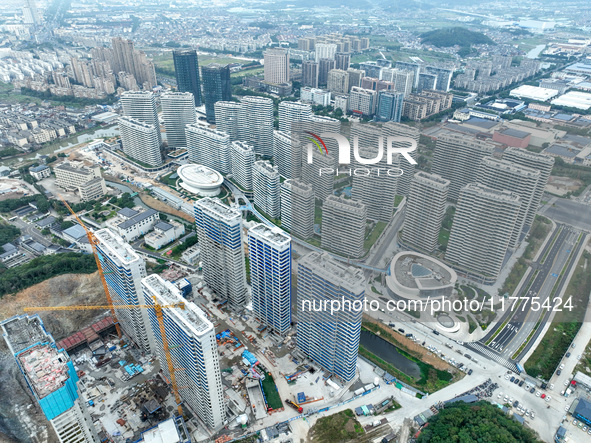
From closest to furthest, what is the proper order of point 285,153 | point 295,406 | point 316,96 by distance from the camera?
point 295,406
point 285,153
point 316,96

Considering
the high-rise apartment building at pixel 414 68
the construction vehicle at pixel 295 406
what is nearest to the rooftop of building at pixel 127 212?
the construction vehicle at pixel 295 406

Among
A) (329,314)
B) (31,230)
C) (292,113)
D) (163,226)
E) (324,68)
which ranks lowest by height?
(31,230)

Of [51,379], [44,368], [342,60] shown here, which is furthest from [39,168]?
[342,60]

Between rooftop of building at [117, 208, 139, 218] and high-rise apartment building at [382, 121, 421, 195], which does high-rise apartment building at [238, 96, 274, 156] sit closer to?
high-rise apartment building at [382, 121, 421, 195]

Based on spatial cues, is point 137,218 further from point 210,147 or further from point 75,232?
point 210,147

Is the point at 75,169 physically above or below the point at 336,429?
above

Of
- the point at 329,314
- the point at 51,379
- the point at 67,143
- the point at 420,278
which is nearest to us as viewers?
the point at 51,379

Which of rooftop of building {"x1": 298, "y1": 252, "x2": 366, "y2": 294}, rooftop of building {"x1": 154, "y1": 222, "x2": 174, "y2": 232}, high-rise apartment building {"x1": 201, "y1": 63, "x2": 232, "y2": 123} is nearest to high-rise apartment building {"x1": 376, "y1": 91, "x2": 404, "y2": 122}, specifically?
high-rise apartment building {"x1": 201, "y1": 63, "x2": 232, "y2": 123}

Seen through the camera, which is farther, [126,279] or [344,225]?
[344,225]

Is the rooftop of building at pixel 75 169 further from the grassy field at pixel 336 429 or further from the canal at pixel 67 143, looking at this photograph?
the grassy field at pixel 336 429
